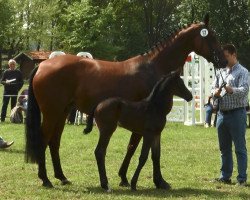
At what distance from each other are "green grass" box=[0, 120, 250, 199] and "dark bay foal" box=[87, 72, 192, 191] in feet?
1.77

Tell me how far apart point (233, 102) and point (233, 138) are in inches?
22.7

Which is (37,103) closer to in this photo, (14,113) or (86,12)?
(14,113)

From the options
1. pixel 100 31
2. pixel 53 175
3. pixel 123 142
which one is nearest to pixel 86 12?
pixel 100 31

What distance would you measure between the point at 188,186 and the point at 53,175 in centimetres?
226

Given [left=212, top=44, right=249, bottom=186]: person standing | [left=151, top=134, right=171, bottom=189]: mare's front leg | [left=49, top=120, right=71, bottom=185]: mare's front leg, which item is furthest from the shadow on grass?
[left=212, top=44, right=249, bottom=186]: person standing

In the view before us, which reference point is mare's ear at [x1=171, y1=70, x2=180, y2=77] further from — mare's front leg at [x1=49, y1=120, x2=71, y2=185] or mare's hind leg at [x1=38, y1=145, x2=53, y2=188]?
mare's hind leg at [x1=38, y1=145, x2=53, y2=188]

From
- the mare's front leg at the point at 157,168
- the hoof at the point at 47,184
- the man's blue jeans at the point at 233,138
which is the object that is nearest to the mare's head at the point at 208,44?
the man's blue jeans at the point at 233,138

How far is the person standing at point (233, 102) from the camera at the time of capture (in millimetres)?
7445

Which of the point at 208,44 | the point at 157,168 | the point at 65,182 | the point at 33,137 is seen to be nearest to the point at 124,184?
the point at 157,168

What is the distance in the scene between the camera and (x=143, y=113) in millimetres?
7008

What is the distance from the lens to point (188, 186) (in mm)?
7648

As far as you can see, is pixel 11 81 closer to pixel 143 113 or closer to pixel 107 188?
pixel 107 188

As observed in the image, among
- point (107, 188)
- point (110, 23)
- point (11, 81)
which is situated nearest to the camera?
point (107, 188)

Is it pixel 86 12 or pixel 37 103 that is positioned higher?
pixel 86 12
